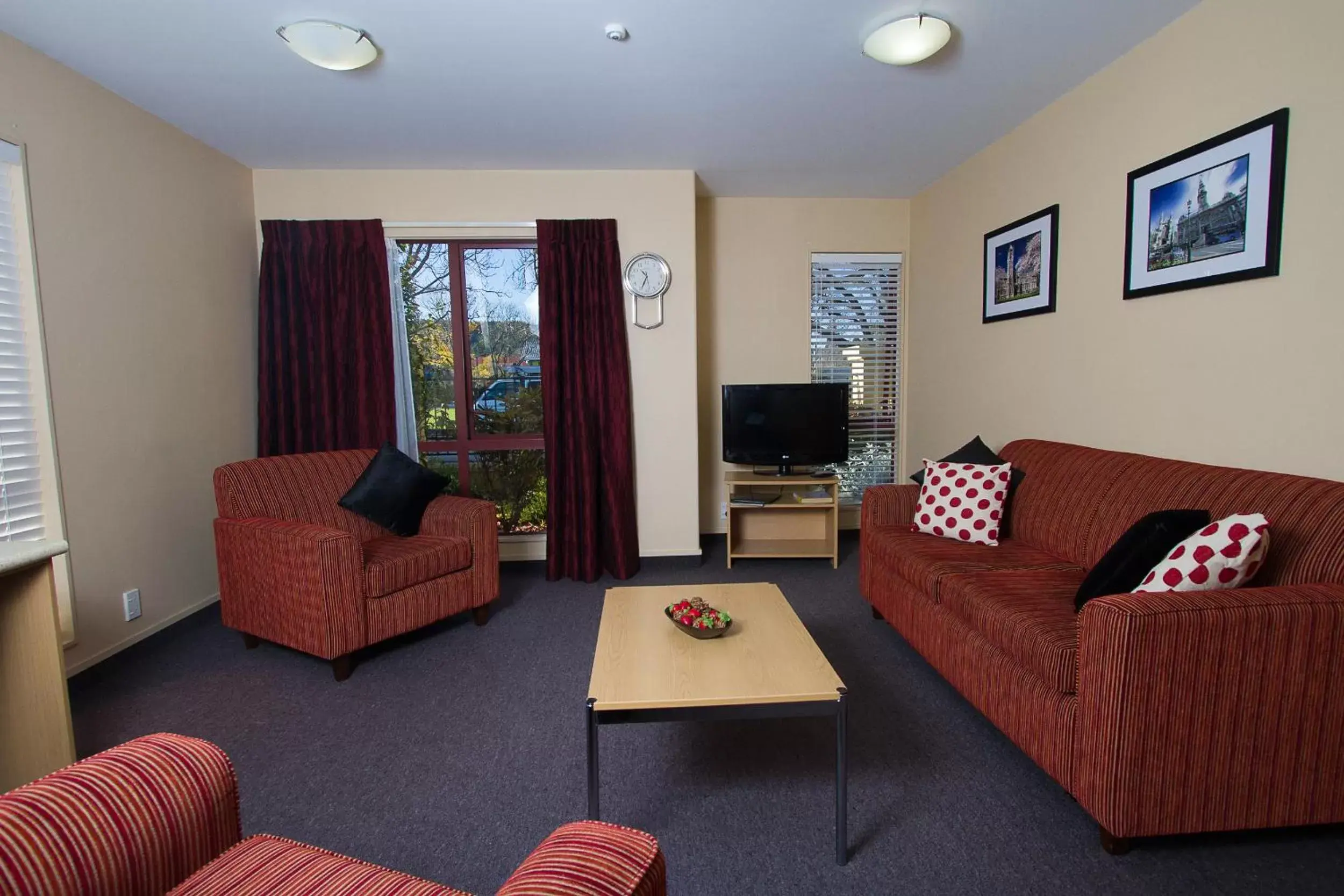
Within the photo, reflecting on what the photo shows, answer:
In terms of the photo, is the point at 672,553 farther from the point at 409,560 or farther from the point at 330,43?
the point at 330,43

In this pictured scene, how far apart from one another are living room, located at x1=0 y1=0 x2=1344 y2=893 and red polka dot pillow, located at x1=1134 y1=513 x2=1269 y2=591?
Answer: 0.5 inches

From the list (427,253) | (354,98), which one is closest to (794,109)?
(354,98)

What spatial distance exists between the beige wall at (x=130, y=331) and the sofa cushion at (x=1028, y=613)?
342cm

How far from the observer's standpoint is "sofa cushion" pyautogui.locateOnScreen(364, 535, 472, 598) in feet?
8.62

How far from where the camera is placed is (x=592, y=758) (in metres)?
1.61

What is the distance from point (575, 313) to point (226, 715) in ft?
8.39

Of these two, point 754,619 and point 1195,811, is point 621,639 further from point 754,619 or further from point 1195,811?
point 1195,811

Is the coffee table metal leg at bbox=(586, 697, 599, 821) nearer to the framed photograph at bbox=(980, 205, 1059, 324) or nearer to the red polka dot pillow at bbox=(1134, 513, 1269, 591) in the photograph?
the red polka dot pillow at bbox=(1134, 513, 1269, 591)

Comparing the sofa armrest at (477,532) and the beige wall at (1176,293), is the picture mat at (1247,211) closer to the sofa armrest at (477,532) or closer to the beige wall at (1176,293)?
the beige wall at (1176,293)

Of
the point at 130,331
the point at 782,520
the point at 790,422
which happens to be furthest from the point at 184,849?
the point at 782,520

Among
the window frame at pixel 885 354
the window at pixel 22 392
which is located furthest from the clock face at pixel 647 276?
the window at pixel 22 392

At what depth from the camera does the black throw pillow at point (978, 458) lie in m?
2.92

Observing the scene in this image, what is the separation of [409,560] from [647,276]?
213 cm

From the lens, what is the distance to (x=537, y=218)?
3.80 meters
